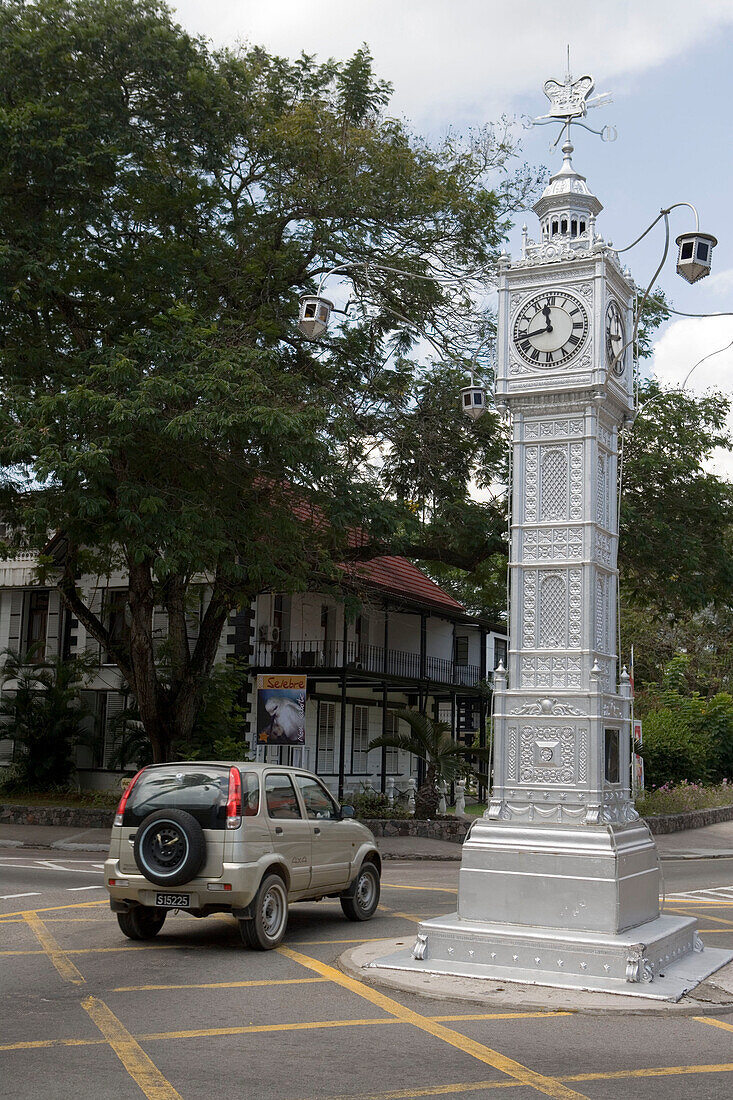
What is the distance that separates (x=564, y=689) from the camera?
9727mm

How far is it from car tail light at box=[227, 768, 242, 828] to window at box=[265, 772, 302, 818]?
1.56 ft

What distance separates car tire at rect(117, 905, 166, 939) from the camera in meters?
10.8

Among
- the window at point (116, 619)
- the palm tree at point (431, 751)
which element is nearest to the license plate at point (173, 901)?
the palm tree at point (431, 751)

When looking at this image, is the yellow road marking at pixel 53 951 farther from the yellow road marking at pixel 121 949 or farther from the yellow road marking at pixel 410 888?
the yellow road marking at pixel 410 888

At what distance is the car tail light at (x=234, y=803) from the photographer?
10.2 m

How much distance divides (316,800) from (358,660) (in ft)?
64.2

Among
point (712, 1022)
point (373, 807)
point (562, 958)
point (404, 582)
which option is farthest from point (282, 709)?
point (712, 1022)

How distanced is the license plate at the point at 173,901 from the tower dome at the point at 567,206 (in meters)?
6.85

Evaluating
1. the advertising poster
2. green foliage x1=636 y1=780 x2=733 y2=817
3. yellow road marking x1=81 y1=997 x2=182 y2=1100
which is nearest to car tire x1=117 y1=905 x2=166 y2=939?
yellow road marking x1=81 y1=997 x2=182 y2=1100

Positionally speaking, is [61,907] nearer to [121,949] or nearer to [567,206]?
[121,949]

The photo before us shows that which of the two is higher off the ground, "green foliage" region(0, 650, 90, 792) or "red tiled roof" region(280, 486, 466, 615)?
"red tiled roof" region(280, 486, 466, 615)

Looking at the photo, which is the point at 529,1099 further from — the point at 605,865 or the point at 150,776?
the point at 150,776

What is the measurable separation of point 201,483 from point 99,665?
37.6ft

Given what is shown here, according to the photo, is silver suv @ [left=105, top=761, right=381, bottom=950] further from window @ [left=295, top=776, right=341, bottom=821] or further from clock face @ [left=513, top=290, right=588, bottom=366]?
clock face @ [left=513, top=290, right=588, bottom=366]
